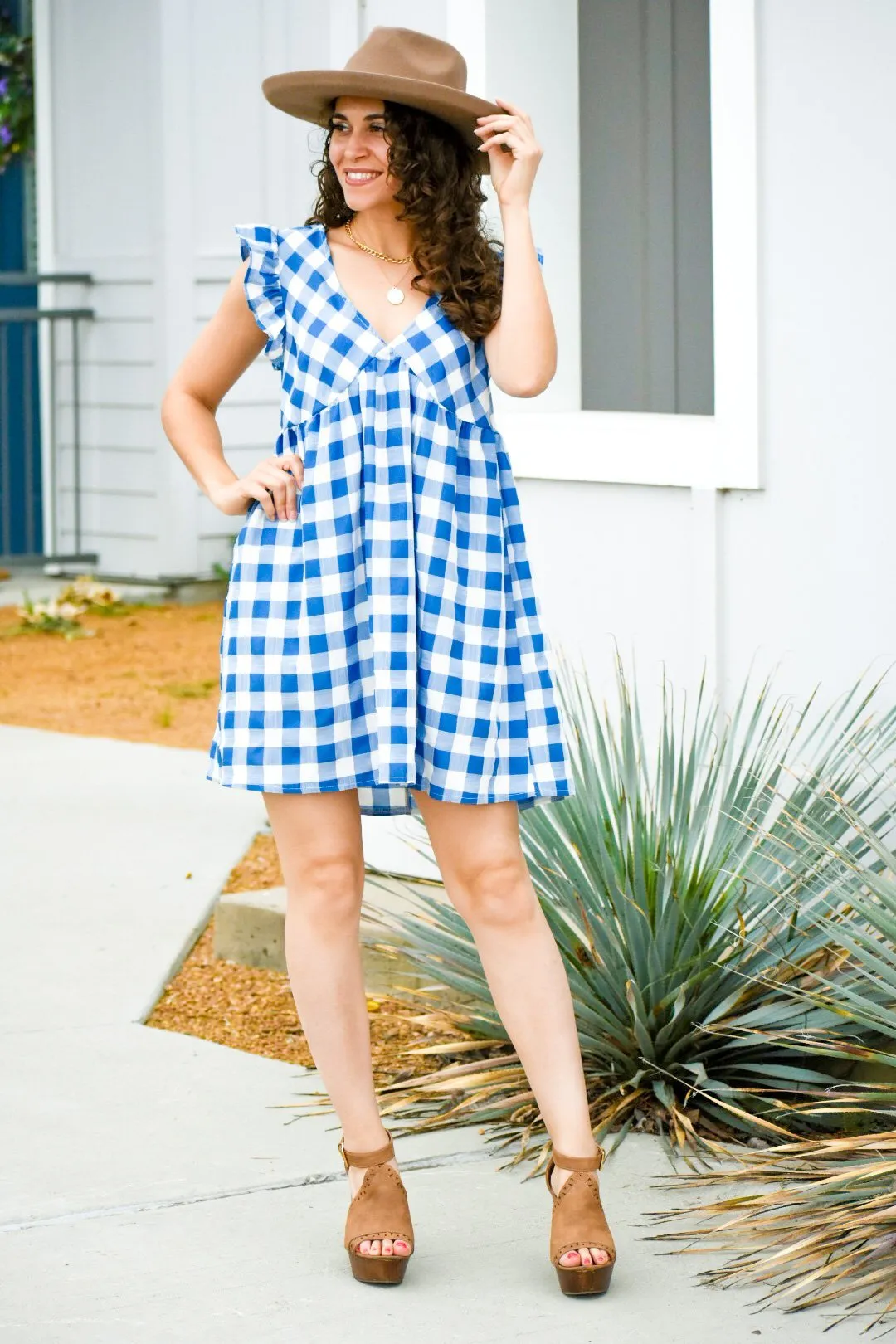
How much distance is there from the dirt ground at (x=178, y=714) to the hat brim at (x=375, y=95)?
181 centimetres

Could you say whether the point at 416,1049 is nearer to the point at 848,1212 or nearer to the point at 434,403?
the point at 848,1212

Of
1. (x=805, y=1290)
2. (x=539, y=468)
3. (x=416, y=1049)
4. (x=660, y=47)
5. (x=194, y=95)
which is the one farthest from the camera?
(x=194, y=95)

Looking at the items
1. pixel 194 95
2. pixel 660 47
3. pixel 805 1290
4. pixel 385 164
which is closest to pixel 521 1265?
pixel 805 1290

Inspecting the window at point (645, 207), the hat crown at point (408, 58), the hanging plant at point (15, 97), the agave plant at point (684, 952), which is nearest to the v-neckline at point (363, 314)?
the hat crown at point (408, 58)

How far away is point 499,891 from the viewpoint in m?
2.90

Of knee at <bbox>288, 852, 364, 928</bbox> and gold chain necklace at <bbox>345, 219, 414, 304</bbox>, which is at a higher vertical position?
gold chain necklace at <bbox>345, 219, 414, 304</bbox>

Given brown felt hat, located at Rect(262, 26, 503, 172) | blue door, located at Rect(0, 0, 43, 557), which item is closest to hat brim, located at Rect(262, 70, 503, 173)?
brown felt hat, located at Rect(262, 26, 503, 172)

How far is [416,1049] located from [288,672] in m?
1.18

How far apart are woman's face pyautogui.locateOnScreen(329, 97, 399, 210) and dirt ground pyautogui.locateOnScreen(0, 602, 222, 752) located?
4460 millimetres

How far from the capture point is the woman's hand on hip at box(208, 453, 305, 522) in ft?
9.49

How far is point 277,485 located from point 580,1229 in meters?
1.17

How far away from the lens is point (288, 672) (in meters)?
2.87

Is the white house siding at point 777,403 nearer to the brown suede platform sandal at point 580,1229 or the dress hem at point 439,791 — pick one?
the dress hem at point 439,791

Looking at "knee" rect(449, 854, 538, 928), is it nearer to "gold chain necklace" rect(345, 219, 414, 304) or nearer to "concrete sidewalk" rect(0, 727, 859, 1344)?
"concrete sidewalk" rect(0, 727, 859, 1344)
